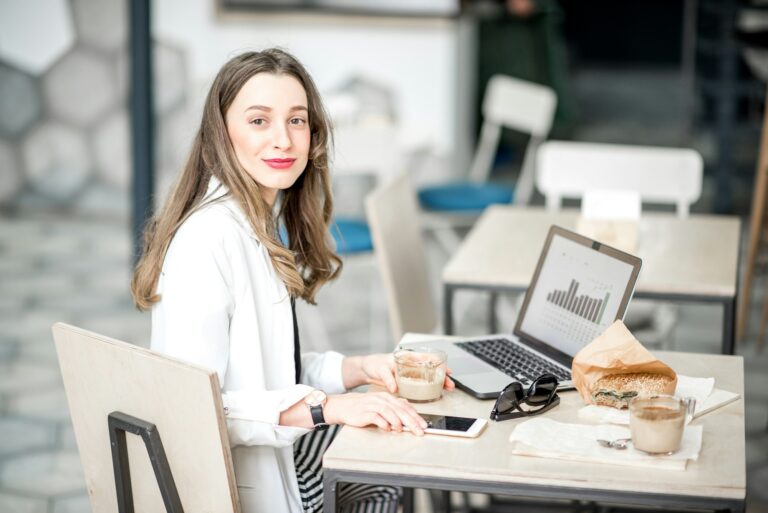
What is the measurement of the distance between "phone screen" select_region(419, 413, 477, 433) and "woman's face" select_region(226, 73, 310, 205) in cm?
51

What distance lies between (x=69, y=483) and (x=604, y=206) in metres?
1.70

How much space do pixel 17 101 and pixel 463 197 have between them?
2962 millimetres

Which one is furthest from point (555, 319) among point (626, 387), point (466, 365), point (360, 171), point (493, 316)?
point (360, 171)

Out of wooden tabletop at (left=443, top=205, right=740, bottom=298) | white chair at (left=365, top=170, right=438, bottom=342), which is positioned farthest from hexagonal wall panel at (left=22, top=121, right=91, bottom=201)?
white chair at (left=365, top=170, right=438, bottom=342)

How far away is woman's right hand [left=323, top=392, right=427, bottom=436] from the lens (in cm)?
165

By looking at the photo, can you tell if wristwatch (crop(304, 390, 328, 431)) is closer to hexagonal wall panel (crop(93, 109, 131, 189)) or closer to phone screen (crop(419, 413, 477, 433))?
phone screen (crop(419, 413, 477, 433))

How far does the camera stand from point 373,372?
6.41 ft

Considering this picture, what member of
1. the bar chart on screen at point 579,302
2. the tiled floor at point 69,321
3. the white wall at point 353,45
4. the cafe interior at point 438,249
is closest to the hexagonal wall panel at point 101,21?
the cafe interior at point 438,249

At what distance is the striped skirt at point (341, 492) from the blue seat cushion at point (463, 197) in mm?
2630

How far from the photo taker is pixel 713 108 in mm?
8445

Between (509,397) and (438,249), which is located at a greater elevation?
(509,397)

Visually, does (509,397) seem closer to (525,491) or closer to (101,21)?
(525,491)

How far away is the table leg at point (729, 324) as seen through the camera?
2568 millimetres

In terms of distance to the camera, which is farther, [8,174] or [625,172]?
[8,174]
